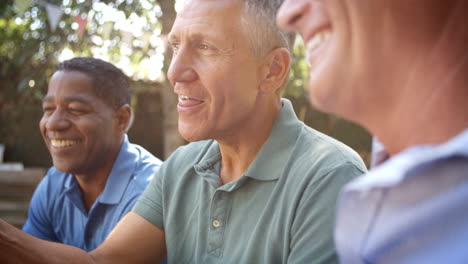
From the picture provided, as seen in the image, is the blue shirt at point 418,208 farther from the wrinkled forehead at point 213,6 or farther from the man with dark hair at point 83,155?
the man with dark hair at point 83,155

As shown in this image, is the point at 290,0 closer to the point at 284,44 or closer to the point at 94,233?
the point at 284,44

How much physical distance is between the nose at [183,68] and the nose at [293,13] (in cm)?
86

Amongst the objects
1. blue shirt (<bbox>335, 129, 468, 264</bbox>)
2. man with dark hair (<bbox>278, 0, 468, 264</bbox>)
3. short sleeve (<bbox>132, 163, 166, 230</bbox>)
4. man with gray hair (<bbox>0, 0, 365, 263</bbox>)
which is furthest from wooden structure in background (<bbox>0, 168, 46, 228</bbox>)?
blue shirt (<bbox>335, 129, 468, 264</bbox>)

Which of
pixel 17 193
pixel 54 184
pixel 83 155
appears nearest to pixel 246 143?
pixel 83 155

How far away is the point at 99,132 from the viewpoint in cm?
288

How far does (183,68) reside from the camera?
1833 mm

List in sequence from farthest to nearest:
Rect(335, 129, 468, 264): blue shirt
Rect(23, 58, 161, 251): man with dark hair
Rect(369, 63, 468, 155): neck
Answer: Rect(23, 58, 161, 251): man with dark hair < Rect(369, 63, 468, 155): neck < Rect(335, 129, 468, 264): blue shirt

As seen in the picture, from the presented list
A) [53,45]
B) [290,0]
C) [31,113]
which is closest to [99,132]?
[290,0]

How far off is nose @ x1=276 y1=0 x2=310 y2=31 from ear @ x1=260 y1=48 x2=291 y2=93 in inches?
34.2

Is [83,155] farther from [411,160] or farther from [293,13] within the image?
[411,160]

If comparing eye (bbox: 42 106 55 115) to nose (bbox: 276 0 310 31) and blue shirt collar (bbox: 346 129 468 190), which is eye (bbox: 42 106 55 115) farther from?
blue shirt collar (bbox: 346 129 468 190)

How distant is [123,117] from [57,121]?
409mm

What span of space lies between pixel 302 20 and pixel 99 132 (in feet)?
6.98

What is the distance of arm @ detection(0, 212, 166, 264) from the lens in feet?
5.69
